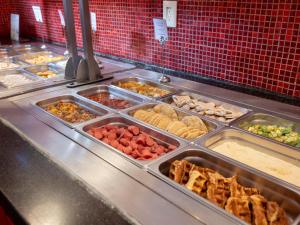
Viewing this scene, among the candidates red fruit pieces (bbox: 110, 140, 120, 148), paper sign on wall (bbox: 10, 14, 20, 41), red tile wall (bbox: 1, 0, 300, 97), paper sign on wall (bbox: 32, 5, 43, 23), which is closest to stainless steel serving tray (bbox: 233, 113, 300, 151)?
red tile wall (bbox: 1, 0, 300, 97)

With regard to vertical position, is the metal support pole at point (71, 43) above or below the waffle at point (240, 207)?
above

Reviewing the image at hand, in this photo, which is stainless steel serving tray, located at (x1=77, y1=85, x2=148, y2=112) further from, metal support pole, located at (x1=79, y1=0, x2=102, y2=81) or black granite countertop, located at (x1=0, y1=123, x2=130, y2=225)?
black granite countertop, located at (x1=0, y1=123, x2=130, y2=225)

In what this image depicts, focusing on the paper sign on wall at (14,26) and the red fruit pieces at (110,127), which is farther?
the paper sign on wall at (14,26)

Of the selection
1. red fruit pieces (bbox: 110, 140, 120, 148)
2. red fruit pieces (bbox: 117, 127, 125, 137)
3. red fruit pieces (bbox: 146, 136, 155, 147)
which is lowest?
red fruit pieces (bbox: 146, 136, 155, 147)

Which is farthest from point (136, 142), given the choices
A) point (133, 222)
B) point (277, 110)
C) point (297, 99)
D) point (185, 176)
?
point (297, 99)

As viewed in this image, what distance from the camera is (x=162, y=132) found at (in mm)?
1229

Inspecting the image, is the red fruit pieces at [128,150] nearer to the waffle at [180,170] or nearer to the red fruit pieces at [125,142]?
the red fruit pieces at [125,142]

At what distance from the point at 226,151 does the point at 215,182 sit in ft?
0.92

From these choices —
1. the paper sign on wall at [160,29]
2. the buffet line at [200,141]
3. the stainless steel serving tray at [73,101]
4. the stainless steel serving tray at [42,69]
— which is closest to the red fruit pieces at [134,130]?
the buffet line at [200,141]

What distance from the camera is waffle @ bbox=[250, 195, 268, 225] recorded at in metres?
0.78

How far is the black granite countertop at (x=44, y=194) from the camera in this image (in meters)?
0.76

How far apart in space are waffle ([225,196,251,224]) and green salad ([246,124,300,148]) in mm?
489

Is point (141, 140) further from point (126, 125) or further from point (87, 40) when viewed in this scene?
point (87, 40)

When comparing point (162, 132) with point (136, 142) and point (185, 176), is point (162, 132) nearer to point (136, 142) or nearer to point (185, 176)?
point (136, 142)
